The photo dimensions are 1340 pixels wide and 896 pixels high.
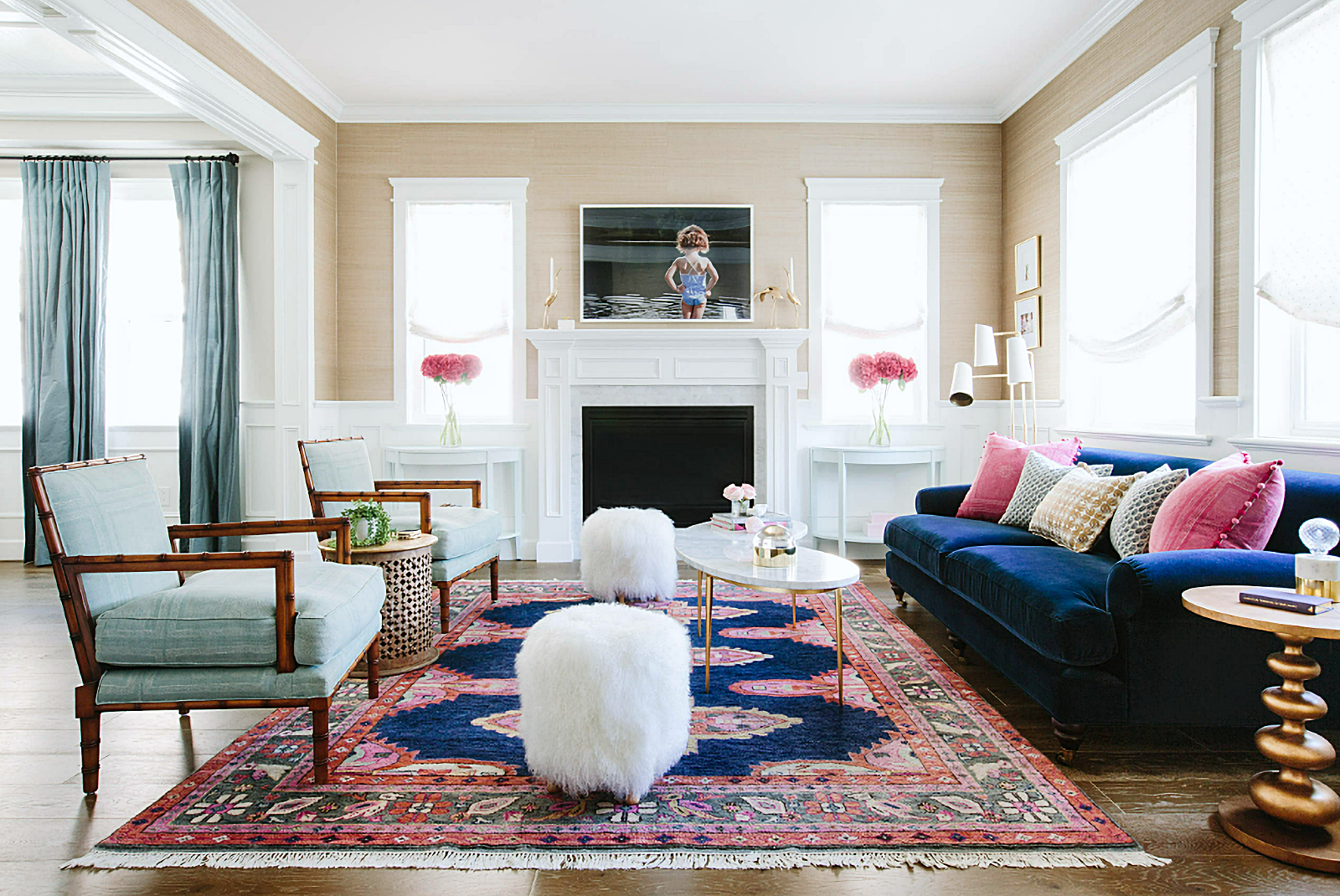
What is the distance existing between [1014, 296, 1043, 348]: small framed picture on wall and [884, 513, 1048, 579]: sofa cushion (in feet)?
5.90

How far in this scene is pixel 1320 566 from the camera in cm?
185

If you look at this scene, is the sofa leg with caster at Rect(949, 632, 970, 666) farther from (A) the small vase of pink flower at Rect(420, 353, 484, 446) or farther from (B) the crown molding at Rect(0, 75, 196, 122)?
(B) the crown molding at Rect(0, 75, 196, 122)

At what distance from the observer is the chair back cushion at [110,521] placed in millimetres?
2090

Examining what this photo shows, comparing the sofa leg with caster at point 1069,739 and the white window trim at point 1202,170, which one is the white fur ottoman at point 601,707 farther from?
the white window trim at point 1202,170

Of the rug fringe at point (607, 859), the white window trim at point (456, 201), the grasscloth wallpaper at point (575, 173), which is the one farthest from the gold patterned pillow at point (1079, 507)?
the white window trim at point (456, 201)

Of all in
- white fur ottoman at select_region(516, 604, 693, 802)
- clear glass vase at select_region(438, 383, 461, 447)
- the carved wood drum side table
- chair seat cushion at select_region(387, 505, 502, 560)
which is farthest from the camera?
clear glass vase at select_region(438, 383, 461, 447)

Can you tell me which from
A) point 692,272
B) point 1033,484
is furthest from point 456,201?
point 1033,484

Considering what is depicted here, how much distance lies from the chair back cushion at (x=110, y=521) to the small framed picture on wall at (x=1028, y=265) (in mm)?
5036

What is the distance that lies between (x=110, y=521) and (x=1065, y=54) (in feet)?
17.5

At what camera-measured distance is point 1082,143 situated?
4.46 m

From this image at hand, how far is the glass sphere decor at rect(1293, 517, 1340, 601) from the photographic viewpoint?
1844 mm

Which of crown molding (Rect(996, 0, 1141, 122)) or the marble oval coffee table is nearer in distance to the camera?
the marble oval coffee table

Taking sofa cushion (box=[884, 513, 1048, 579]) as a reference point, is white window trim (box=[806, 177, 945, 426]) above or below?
above

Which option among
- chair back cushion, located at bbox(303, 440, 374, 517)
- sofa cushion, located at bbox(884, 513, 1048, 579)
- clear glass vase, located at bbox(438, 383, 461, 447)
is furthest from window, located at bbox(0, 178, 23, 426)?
sofa cushion, located at bbox(884, 513, 1048, 579)
